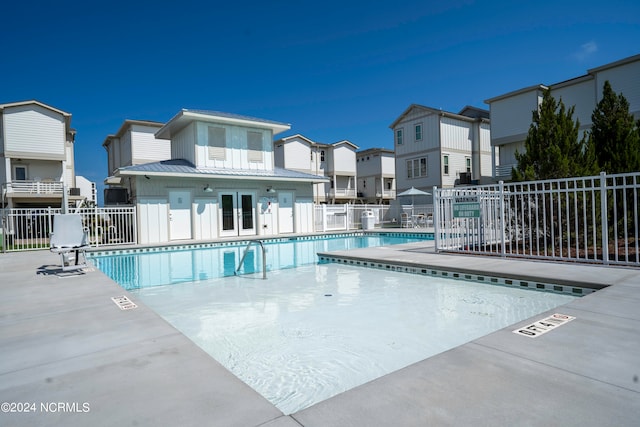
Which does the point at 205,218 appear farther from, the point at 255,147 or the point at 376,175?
the point at 376,175

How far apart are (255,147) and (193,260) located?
7859 mm

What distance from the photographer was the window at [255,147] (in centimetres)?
1708

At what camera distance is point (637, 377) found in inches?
89.0

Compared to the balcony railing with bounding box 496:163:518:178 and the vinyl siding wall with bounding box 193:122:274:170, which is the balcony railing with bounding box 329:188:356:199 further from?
the vinyl siding wall with bounding box 193:122:274:170

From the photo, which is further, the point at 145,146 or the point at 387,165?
the point at 387,165

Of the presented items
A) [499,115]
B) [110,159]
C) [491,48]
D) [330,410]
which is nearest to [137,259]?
[330,410]

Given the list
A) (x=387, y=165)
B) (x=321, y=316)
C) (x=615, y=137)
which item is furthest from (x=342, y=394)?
(x=387, y=165)

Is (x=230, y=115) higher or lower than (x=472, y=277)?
higher

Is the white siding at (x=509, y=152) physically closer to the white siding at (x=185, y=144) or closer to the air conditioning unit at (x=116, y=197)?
the white siding at (x=185, y=144)

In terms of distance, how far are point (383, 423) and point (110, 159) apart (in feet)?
117

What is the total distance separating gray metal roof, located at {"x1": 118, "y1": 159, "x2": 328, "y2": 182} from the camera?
13.7 meters

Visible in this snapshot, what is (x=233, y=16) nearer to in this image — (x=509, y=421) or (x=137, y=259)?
(x=137, y=259)

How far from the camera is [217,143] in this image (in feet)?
53.0

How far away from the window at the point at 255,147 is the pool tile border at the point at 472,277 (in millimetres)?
9083
